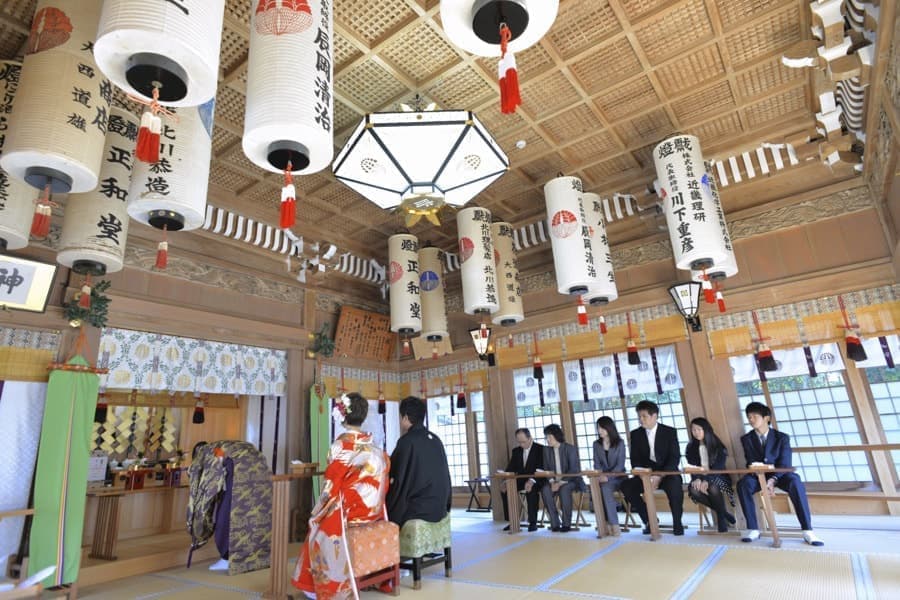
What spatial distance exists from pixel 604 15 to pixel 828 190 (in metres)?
3.48

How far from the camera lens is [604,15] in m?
3.65

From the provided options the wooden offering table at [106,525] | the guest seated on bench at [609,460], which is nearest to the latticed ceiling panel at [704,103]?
the guest seated on bench at [609,460]

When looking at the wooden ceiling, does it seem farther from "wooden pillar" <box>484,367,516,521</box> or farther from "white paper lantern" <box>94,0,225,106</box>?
"wooden pillar" <box>484,367,516,521</box>

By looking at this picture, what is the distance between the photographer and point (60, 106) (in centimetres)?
258

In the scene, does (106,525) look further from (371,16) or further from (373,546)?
(371,16)

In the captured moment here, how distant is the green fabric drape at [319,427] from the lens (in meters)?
5.97

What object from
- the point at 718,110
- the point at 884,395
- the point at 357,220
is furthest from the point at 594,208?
the point at 884,395

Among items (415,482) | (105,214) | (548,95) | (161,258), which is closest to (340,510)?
(415,482)

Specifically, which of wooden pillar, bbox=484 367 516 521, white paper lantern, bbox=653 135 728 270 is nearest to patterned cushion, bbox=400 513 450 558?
wooden pillar, bbox=484 367 516 521

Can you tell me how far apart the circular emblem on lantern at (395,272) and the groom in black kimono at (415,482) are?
8.37 feet

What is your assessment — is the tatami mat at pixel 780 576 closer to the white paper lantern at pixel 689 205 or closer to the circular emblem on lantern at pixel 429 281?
the white paper lantern at pixel 689 205

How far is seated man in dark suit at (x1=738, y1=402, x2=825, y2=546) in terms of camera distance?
4152mm

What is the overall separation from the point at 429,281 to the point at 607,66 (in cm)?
320

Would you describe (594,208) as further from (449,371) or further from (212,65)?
(212,65)
